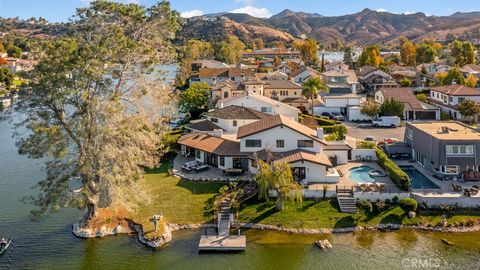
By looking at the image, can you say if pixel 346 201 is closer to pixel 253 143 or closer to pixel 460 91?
pixel 253 143

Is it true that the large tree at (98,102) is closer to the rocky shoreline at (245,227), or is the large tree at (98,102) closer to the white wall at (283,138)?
the rocky shoreline at (245,227)

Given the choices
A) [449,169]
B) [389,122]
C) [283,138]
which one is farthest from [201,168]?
[389,122]

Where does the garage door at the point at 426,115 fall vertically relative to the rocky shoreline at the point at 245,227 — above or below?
above

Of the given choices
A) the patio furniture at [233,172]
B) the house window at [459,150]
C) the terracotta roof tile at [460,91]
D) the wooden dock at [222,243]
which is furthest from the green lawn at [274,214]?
the terracotta roof tile at [460,91]

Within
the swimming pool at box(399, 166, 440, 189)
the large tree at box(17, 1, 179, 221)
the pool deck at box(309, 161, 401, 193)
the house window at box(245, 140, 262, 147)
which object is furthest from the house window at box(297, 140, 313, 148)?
the large tree at box(17, 1, 179, 221)

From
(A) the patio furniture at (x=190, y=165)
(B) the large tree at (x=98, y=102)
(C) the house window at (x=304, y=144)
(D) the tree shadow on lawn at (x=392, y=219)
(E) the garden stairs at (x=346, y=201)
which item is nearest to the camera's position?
(B) the large tree at (x=98, y=102)

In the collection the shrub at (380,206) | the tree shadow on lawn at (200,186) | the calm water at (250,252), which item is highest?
the tree shadow on lawn at (200,186)

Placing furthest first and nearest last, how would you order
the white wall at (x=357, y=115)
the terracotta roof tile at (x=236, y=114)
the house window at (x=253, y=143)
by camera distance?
1. the white wall at (x=357, y=115)
2. the terracotta roof tile at (x=236, y=114)
3. the house window at (x=253, y=143)

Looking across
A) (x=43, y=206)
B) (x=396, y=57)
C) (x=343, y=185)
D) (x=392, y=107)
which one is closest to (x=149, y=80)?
(x=43, y=206)
